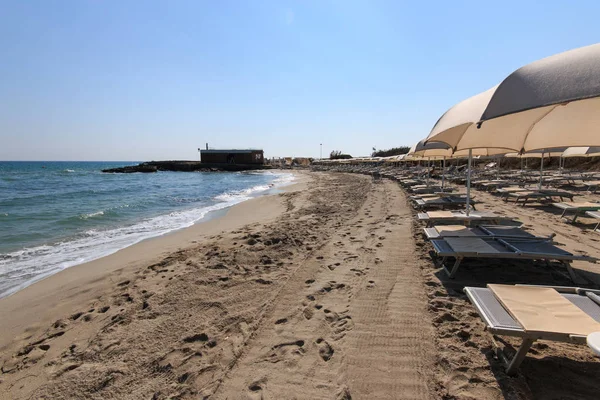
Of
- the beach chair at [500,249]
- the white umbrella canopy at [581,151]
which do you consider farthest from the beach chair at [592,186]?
the beach chair at [500,249]

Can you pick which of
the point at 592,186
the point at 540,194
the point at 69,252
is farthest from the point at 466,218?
the point at 592,186

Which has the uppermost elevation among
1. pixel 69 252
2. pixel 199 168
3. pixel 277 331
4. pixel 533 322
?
pixel 199 168

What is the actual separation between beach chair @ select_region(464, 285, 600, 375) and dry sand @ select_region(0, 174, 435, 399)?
21.8 inches

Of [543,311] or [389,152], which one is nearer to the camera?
[543,311]

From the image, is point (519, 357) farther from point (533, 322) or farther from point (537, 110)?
point (537, 110)

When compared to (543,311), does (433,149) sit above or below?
above

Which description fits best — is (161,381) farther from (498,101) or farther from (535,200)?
(535,200)

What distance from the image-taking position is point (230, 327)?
307 cm

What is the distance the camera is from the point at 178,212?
11961 mm

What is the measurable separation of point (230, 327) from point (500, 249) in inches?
135

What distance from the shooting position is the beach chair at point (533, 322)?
201 cm

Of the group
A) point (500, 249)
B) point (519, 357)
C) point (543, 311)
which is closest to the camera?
point (519, 357)

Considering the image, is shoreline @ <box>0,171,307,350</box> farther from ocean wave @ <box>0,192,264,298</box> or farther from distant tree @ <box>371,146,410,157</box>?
distant tree @ <box>371,146,410,157</box>

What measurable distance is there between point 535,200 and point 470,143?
Result: 22.5 feet
